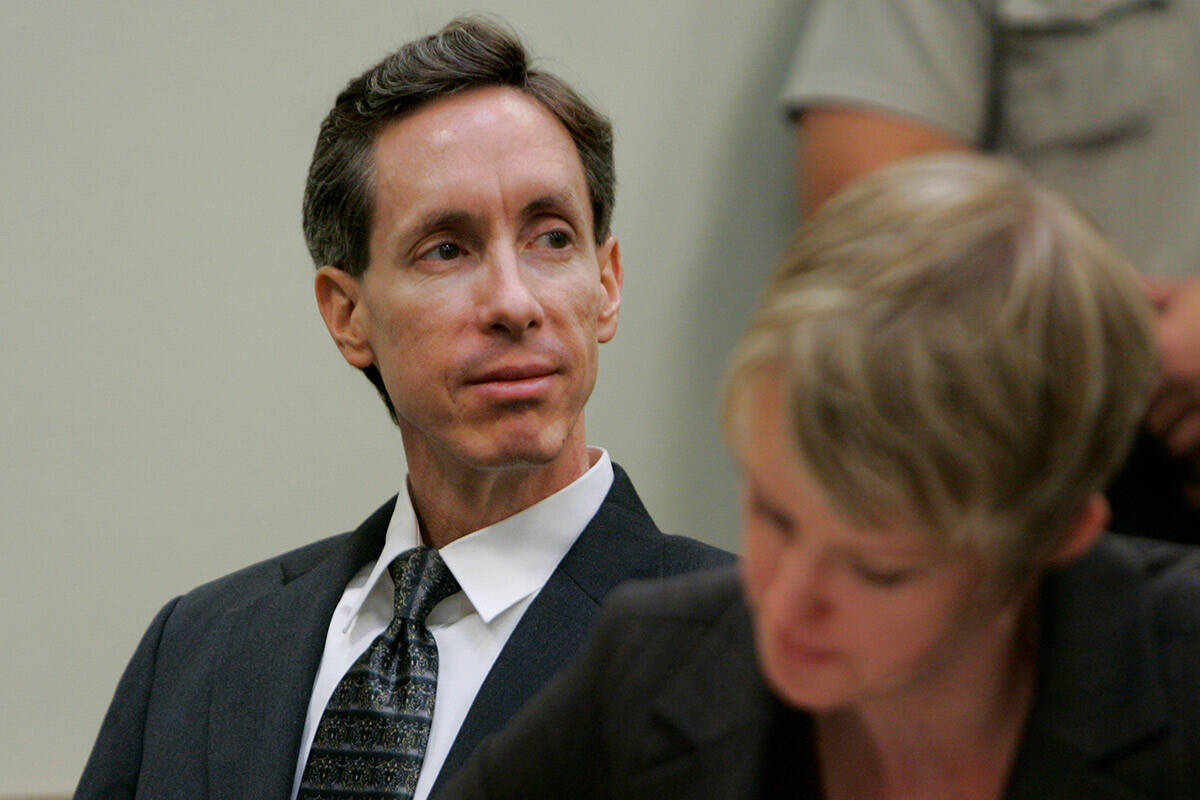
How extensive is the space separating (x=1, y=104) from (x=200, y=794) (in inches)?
41.9

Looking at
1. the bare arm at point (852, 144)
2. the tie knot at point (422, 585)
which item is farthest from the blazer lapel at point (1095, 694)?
the tie knot at point (422, 585)

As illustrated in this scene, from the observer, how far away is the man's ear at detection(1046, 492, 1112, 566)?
0.72 m

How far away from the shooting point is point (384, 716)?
1.33 meters

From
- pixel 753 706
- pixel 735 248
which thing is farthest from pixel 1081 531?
pixel 735 248

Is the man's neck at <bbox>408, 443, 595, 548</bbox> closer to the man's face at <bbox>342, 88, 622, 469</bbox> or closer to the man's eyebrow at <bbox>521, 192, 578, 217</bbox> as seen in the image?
the man's face at <bbox>342, 88, 622, 469</bbox>

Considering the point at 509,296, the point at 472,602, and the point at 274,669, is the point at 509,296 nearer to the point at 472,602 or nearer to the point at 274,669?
the point at 472,602

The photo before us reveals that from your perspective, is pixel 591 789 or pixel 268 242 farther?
pixel 268 242

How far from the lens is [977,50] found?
112cm

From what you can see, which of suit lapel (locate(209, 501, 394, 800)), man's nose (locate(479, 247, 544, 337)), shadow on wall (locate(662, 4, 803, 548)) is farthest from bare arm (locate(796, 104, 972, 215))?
shadow on wall (locate(662, 4, 803, 548))

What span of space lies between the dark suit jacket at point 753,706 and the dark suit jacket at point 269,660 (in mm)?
377

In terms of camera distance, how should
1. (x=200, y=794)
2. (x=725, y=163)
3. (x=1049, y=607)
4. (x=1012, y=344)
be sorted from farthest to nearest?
(x=725, y=163) → (x=200, y=794) → (x=1049, y=607) → (x=1012, y=344)

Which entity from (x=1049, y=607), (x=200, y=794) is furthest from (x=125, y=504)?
(x=1049, y=607)

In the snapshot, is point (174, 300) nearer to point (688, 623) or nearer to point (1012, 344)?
point (688, 623)

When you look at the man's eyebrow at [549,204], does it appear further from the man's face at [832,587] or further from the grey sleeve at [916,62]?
the man's face at [832,587]
